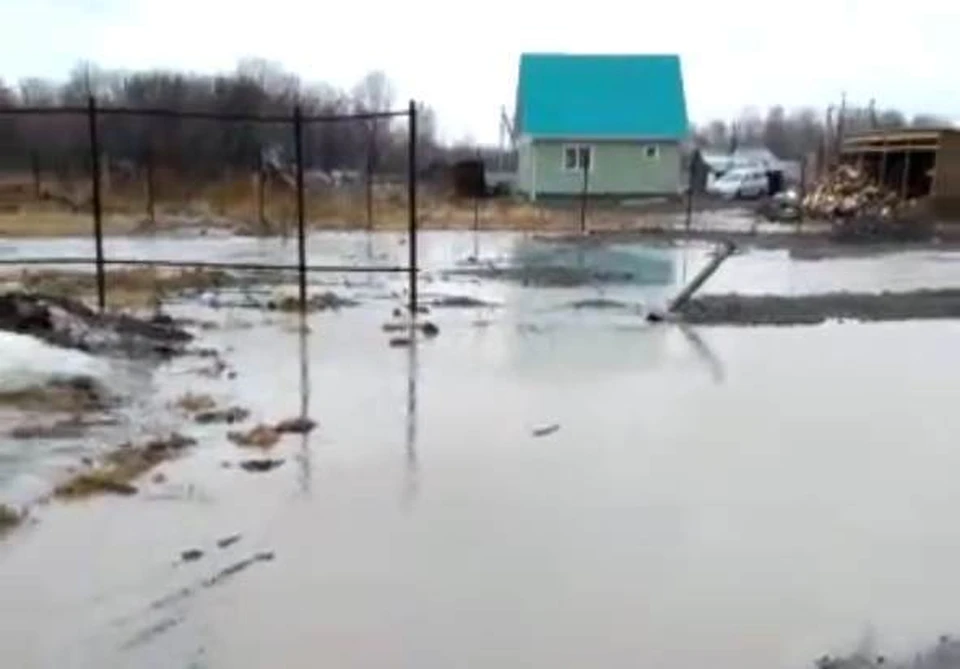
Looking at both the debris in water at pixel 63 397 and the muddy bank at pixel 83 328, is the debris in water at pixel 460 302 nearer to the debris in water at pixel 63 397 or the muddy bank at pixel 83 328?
the muddy bank at pixel 83 328

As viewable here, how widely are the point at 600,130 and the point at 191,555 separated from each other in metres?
41.5

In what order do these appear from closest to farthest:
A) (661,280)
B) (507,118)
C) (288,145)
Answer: (661,280) < (288,145) < (507,118)

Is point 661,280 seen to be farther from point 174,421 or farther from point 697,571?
point 697,571

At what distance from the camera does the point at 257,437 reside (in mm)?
8062

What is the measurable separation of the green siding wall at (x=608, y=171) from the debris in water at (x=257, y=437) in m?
37.3

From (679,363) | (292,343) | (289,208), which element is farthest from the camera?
(289,208)

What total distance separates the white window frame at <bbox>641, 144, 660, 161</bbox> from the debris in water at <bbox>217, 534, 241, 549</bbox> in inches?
1633

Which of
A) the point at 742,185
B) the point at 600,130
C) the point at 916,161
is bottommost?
the point at 742,185

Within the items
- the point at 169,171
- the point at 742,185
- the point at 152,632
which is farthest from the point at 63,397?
the point at 742,185

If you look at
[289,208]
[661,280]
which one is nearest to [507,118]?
[289,208]

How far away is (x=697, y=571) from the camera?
5785mm

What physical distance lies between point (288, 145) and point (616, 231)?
15.2 m

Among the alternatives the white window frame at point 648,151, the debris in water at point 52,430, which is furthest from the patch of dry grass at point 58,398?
the white window frame at point 648,151

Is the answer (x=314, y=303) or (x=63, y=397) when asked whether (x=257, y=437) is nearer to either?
(x=63, y=397)
